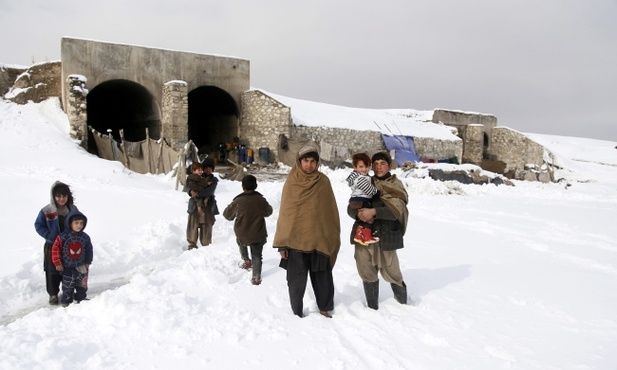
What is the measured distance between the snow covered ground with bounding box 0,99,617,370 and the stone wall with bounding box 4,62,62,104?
9.79 metres

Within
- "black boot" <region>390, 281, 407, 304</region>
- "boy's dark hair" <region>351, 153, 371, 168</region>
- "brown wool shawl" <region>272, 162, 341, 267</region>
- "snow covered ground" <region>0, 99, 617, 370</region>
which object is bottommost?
"snow covered ground" <region>0, 99, 617, 370</region>

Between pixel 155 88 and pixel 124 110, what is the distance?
14.6 feet

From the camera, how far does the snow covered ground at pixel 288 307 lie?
2.75 meters

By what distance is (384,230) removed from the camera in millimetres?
3570

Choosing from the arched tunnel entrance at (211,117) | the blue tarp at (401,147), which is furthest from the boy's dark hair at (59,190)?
the blue tarp at (401,147)

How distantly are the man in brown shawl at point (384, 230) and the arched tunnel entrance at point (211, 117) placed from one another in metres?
16.3

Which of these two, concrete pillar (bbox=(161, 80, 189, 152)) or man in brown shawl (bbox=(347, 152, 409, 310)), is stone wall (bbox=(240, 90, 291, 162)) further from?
man in brown shawl (bbox=(347, 152, 409, 310))

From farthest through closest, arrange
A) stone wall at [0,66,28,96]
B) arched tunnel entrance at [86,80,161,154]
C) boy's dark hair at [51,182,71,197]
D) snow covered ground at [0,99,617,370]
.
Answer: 1. arched tunnel entrance at [86,80,161,154]
2. stone wall at [0,66,28,96]
3. boy's dark hair at [51,182,71,197]
4. snow covered ground at [0,99,617,370]

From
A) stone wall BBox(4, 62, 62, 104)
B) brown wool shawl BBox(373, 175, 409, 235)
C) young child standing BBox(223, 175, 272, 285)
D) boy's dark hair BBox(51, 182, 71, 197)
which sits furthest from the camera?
stone wall BBox(4, 62, 62, 104)

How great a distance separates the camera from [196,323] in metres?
3.16

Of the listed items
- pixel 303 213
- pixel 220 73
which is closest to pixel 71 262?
pixel 303 213

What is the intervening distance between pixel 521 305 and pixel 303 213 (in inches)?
85.8

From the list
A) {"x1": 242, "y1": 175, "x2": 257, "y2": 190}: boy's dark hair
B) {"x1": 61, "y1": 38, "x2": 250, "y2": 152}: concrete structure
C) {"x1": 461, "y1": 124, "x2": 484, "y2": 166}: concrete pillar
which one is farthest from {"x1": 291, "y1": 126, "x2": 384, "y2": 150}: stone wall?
{"x1": 242, "y1": 175, "x2": 257, "y2": 190}: boy's dark hair

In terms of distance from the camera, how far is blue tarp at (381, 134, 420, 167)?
22.5 metres
